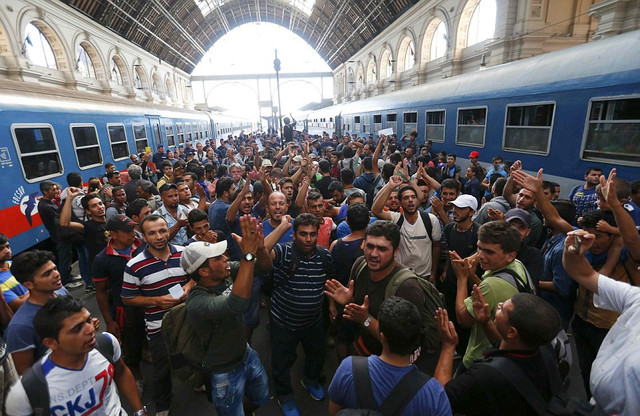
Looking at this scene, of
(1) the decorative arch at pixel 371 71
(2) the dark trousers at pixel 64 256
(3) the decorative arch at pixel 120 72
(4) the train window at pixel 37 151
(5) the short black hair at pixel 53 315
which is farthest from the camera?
(1) the decorative arch at pixel 371 71

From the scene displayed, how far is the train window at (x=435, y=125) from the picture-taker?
27.6 ft

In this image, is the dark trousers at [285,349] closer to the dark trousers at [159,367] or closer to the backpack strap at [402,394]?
the dark trousers at [159,367]

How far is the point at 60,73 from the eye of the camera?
15.6 meters

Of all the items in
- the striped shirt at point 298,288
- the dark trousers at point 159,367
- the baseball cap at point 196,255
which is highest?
the baseball cap at point 196,255

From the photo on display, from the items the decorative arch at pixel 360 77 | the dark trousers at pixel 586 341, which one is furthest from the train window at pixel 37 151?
the decorative arch at pixel 360 77

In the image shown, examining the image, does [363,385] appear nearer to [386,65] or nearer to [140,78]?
[386,65]

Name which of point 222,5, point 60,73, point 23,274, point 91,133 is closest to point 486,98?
point 23,274

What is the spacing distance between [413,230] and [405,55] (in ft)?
76.5

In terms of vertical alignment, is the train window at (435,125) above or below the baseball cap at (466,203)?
above

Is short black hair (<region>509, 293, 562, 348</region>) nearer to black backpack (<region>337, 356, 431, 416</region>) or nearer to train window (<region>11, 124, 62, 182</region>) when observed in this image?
black backpack (<region>337, 356, 431, 416</region>)

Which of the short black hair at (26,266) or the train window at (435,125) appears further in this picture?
the train window at (435,125)

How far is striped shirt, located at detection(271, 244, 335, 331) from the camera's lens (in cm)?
250

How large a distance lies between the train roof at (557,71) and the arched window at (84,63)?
759 inches

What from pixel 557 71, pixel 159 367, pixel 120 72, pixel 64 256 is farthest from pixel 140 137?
pixel 120 72
